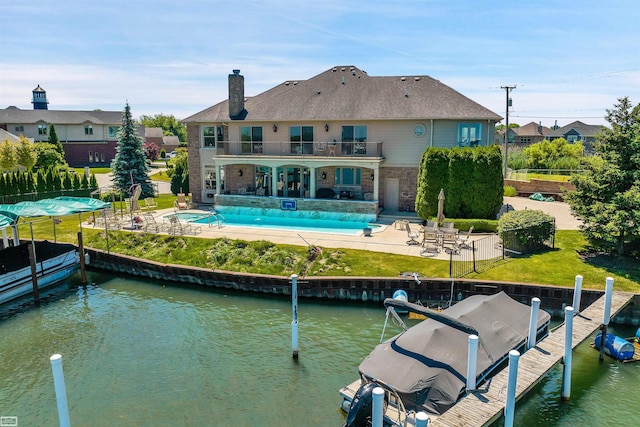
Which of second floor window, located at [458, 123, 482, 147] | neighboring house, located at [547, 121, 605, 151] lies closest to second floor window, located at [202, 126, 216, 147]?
second floor window, located at [458, 123, 482, 147]

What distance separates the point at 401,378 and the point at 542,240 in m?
13.4

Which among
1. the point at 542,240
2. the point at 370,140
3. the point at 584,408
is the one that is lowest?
the point at 584,408

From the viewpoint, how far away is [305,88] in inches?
1346

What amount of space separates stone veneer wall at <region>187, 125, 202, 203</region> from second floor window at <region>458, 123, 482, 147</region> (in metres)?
18.3

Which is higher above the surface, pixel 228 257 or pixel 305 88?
pixel 305 88

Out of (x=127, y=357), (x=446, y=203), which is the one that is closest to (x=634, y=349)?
(x=446, y=203)

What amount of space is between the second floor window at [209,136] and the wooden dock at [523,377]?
2601 centimetres

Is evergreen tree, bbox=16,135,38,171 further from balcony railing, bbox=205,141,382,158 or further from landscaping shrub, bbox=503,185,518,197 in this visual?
landscaping shrub, bbox=503,185,518,197

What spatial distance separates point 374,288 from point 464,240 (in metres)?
6.09

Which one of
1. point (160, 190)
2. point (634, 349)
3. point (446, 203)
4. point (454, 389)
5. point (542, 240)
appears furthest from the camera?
A: point (160, 190)

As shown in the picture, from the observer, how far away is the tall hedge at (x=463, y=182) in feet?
81.5

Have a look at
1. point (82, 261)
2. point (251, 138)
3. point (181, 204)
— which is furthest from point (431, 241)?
point (181, 204)

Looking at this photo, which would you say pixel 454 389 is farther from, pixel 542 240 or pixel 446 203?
pixel 446 203

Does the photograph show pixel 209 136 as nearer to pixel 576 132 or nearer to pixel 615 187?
pixel 615 187
